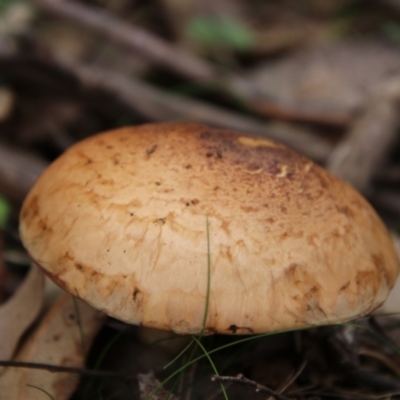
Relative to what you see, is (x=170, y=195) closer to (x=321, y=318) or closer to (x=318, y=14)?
(x=321, y=318)

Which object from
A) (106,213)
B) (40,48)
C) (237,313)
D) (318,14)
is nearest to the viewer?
(237,313)

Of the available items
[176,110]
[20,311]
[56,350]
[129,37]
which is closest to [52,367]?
[56,350]

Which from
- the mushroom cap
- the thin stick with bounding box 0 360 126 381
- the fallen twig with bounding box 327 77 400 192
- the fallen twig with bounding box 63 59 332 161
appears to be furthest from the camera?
the fallen twig with bounding box 63 59 332 161

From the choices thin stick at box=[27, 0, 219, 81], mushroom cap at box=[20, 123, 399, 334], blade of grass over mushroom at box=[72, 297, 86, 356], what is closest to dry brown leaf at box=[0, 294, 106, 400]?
blade of grass over mushroom at box=[72, 297, 86, 356]

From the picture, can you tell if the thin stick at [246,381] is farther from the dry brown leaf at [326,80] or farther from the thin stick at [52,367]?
the dry brown leaf at [326,80]

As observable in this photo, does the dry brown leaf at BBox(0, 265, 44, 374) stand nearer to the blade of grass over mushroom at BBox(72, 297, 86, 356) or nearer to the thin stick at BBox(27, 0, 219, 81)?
the blade of grass over mushroom at BBox(72, 297, 86, 356)

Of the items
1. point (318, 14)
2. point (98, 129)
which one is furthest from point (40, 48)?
point (318, 14)

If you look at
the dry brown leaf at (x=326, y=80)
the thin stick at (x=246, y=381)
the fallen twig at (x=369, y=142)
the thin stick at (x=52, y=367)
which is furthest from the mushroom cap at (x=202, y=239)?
the dry brown leaf at (x=326, y=80)

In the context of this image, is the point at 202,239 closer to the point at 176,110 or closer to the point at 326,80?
the point at 176,110
